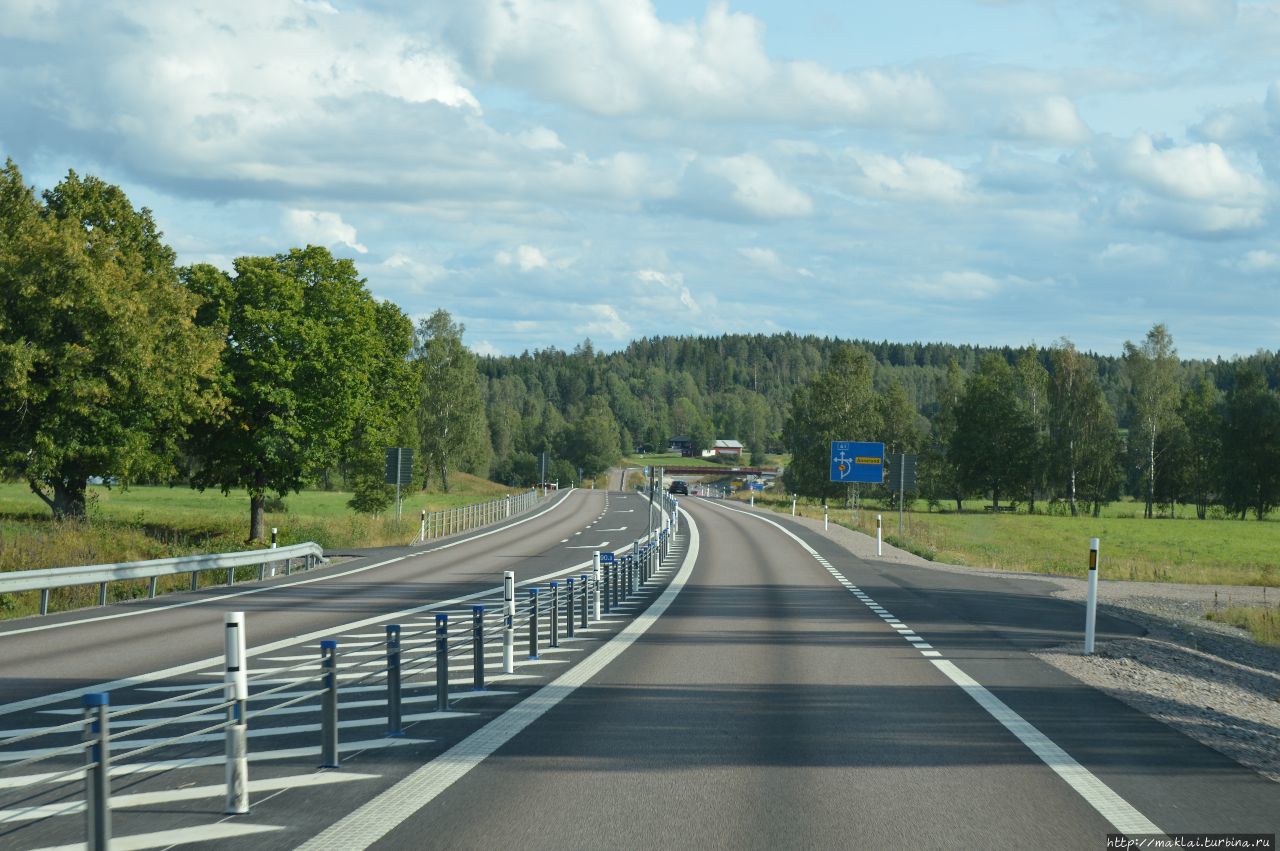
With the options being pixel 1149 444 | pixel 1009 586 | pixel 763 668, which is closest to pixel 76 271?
pixel 1009 586

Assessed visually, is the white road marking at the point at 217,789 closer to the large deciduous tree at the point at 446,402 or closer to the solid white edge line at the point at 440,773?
the solid white edge line at the point at 440,773

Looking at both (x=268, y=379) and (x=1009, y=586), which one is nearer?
(x=1009, y=586)

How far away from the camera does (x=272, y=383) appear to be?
161 feet

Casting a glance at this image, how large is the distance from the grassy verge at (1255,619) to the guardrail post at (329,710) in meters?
20.1

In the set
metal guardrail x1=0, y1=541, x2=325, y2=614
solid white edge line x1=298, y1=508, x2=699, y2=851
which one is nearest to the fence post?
solid white edge line x1=298, y1=508, x2=699, y2=851

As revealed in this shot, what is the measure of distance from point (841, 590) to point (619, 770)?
20.2 metres

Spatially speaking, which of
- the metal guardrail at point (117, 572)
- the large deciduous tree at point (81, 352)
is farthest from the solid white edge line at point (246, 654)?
the large deciduous tree at point (81, 352)

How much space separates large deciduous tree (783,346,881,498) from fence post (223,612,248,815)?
11186 cm

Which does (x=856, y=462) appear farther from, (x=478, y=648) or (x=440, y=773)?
(x=440, y=773)

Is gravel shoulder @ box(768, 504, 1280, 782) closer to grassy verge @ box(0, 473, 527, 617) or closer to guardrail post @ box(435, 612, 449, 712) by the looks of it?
guardrail post @ box(435, 612, 449, 712)

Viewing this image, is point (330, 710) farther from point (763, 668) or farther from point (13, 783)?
point (763, 668)

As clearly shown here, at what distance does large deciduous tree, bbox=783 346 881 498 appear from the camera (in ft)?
396

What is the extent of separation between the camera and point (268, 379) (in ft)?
162

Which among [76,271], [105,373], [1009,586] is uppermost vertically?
[76,271]
